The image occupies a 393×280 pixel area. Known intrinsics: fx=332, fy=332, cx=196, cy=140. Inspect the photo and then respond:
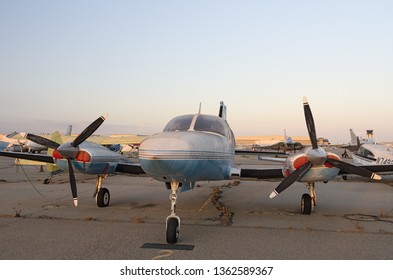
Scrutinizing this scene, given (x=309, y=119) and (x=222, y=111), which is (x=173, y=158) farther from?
(x=222, y=111)

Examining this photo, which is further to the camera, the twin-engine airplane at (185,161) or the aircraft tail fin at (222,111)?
the aircraft tail fin at (222,111)

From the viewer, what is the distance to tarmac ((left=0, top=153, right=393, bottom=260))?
5.85 meters

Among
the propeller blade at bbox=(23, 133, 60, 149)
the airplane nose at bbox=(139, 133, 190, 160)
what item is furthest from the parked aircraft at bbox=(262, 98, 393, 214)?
the propeller blade at bbox=(23, 133, 60, 149)

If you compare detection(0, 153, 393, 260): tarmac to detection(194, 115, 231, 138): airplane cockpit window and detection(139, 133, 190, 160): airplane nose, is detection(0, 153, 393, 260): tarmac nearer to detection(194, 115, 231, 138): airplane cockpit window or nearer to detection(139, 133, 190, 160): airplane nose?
detection(139, 133, 190, 160): airplane nose

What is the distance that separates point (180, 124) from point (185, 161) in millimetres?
2355

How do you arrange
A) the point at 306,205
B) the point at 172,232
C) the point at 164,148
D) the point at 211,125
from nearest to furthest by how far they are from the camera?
the point at 164,148 → the point at 172,232 → the point at 211,125 → the point at 306,205

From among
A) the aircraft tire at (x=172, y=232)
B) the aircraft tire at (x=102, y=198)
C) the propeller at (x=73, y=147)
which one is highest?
the propeller at (x=73, y=147)

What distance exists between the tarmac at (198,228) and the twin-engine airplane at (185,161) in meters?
0.74

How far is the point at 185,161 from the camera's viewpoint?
6.33m

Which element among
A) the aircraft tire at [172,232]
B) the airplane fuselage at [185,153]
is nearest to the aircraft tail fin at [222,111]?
the airplane fuselage at [185,153]

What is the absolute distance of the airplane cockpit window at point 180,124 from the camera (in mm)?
8352

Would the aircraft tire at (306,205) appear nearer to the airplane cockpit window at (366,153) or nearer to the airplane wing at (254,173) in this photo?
the airplane wing at (254,173)

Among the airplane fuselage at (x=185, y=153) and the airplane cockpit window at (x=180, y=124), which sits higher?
the airplane cockpit window at (x=180, y=124)

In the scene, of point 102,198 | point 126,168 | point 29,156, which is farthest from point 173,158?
point 29,156
